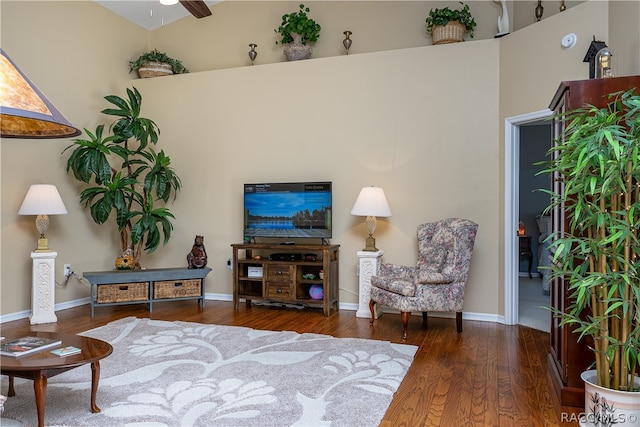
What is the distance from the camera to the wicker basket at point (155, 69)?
6.07 m

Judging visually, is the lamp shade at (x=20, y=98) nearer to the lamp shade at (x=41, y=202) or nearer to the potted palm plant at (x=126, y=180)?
the lamp shade at (x=41, y=202)

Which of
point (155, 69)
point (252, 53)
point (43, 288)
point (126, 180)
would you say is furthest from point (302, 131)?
point (43, 288)

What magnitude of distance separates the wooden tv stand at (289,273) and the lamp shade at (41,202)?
1894 millimetres

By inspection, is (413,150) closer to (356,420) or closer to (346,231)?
(346,231)

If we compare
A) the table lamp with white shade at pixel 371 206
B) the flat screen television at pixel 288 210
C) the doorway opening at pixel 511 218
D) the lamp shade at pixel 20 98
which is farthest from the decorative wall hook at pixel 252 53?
the lamp shade at pixel 20 98

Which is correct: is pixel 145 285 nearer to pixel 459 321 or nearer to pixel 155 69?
pixel 155 69

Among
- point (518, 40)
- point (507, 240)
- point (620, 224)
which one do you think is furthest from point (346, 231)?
point (620, 224)

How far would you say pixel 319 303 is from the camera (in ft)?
16.0

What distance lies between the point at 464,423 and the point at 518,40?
3.63m

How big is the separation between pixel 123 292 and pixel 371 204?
292 cm

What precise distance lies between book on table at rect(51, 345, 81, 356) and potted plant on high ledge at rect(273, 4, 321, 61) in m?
4.23

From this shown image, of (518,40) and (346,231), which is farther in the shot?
(346,231)

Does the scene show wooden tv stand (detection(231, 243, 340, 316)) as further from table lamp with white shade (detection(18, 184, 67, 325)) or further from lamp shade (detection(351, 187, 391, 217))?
table lamp with white shade (detection(18, 184, 67, 325))

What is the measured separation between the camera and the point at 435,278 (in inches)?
160
